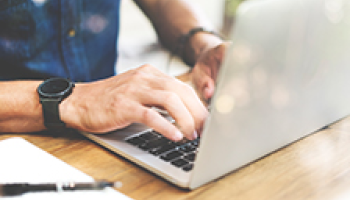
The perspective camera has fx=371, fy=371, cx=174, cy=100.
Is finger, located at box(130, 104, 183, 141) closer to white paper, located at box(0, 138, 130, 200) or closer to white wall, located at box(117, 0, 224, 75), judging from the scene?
white paper, located at box(0, 138, 130, 200)

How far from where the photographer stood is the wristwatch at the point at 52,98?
0.68 metres

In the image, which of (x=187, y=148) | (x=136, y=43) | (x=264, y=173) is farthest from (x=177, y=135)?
(x=136, y=43)

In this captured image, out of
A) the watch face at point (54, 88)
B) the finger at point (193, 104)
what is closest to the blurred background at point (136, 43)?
the watch face at point (54, 88)

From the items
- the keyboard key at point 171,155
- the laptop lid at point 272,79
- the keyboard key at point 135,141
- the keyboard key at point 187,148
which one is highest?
the laptop lid at point 272,79

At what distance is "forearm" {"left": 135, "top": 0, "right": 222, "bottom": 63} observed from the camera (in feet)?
3.69

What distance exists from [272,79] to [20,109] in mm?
486

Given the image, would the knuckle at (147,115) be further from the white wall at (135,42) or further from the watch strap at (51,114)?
the white wall at (135,42)

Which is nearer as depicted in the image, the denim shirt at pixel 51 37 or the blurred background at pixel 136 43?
the denim shirt at pixel 51 37

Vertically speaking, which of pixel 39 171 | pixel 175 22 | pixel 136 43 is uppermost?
pixel 175 22

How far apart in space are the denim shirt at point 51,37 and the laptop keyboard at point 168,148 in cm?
50

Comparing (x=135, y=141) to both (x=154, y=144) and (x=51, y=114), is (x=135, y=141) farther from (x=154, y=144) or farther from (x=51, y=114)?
(x=51, y=114)

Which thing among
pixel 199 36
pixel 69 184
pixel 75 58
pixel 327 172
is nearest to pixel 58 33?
pixel 75 58

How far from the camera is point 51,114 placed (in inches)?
27.0

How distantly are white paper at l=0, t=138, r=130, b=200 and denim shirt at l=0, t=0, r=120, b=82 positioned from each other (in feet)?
1.40
